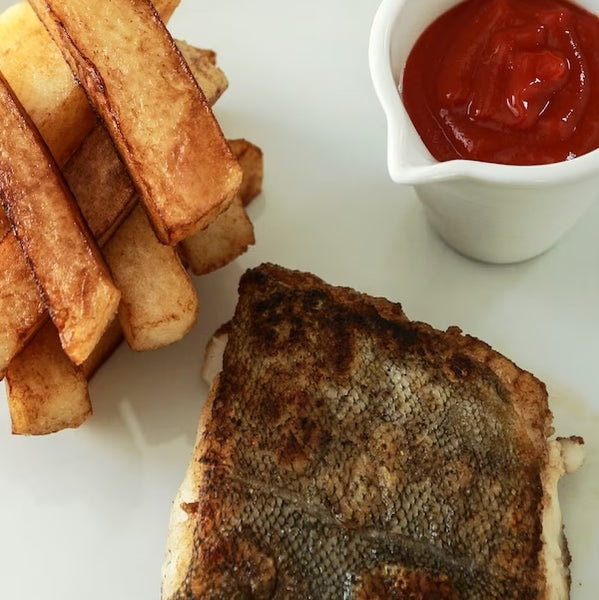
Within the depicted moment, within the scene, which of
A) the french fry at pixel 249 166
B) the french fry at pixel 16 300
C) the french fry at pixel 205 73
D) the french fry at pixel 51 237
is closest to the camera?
the french fry at pixel 51 237

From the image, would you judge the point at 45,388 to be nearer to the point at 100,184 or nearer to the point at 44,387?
the point at 44,387

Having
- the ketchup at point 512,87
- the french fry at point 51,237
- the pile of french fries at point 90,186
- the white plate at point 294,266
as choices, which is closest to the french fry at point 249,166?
the white plate at point 294,266

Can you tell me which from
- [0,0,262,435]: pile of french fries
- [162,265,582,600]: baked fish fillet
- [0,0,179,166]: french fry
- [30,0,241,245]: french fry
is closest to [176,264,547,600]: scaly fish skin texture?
[162,265,582,600]: baked fish fillet

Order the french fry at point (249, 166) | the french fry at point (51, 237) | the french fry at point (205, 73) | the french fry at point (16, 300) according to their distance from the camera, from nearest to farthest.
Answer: the french fry at point (51, 237) → the french fry at point (16, 300) → the french fry at point (205, 73) → the french fry at point (249, 166)

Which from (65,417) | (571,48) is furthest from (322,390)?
(571,48)

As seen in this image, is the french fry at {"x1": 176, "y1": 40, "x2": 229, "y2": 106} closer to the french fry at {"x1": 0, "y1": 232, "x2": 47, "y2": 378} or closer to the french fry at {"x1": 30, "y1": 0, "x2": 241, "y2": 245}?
the french fry at {"x1": 30, "y1": 0, "x2": 241, "y2": 245}

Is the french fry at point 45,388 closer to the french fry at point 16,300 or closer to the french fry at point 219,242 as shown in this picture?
the french fry at point 16,300

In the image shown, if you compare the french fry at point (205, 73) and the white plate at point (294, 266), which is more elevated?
the french fry at point (205, 73)
